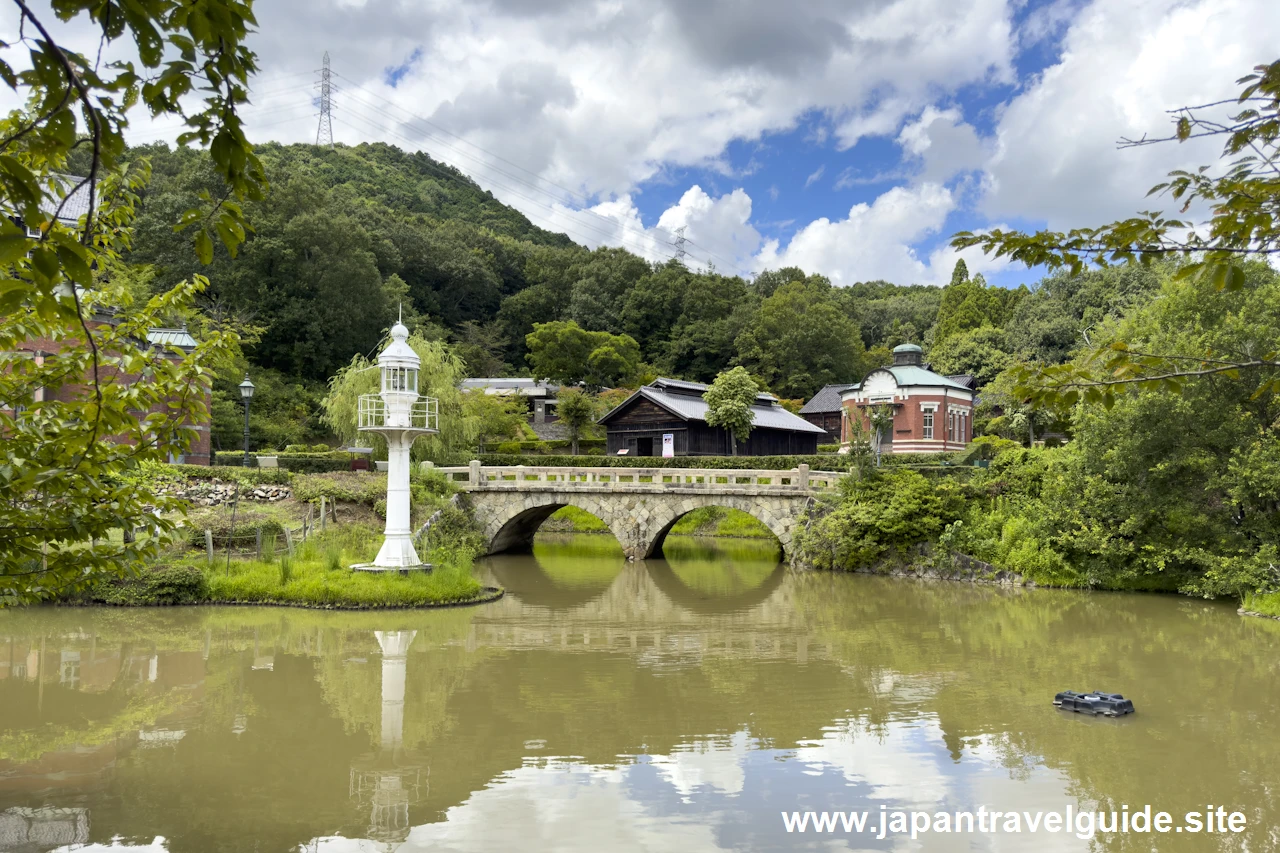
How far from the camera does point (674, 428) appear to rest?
36719 millimetres

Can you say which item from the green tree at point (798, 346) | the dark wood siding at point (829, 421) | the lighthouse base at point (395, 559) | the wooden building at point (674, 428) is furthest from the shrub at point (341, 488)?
the green tree at point (798, 346)

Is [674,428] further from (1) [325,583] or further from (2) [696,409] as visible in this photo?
(1) [325,583]

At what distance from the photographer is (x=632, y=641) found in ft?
50.5

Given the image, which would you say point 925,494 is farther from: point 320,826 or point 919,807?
point 320,826

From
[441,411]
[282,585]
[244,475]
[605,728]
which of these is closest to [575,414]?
[441,411]

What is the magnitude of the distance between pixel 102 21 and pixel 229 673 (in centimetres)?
1154

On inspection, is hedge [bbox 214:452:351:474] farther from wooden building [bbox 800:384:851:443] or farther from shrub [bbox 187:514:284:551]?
wooden building [bbox 800:384:851:443]

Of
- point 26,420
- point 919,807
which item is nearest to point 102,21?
point 26,420

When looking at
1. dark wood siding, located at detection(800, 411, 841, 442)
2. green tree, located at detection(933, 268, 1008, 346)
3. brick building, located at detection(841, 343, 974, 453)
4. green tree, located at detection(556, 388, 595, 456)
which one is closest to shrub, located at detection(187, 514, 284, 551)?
green tree, located at detection(556, 388, 595, 456)

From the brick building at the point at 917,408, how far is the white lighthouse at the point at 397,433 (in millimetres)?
24140

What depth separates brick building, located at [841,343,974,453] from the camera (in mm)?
39125

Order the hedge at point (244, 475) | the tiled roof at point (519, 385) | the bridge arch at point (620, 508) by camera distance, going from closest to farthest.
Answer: the hedge at point (244, 475) → the bridge arch at point (620, 508) → the tiled roof at point (519, 385)

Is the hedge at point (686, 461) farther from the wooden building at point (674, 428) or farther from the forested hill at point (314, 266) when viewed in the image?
the forested hill at point (314, 266)

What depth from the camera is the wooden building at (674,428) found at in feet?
120
